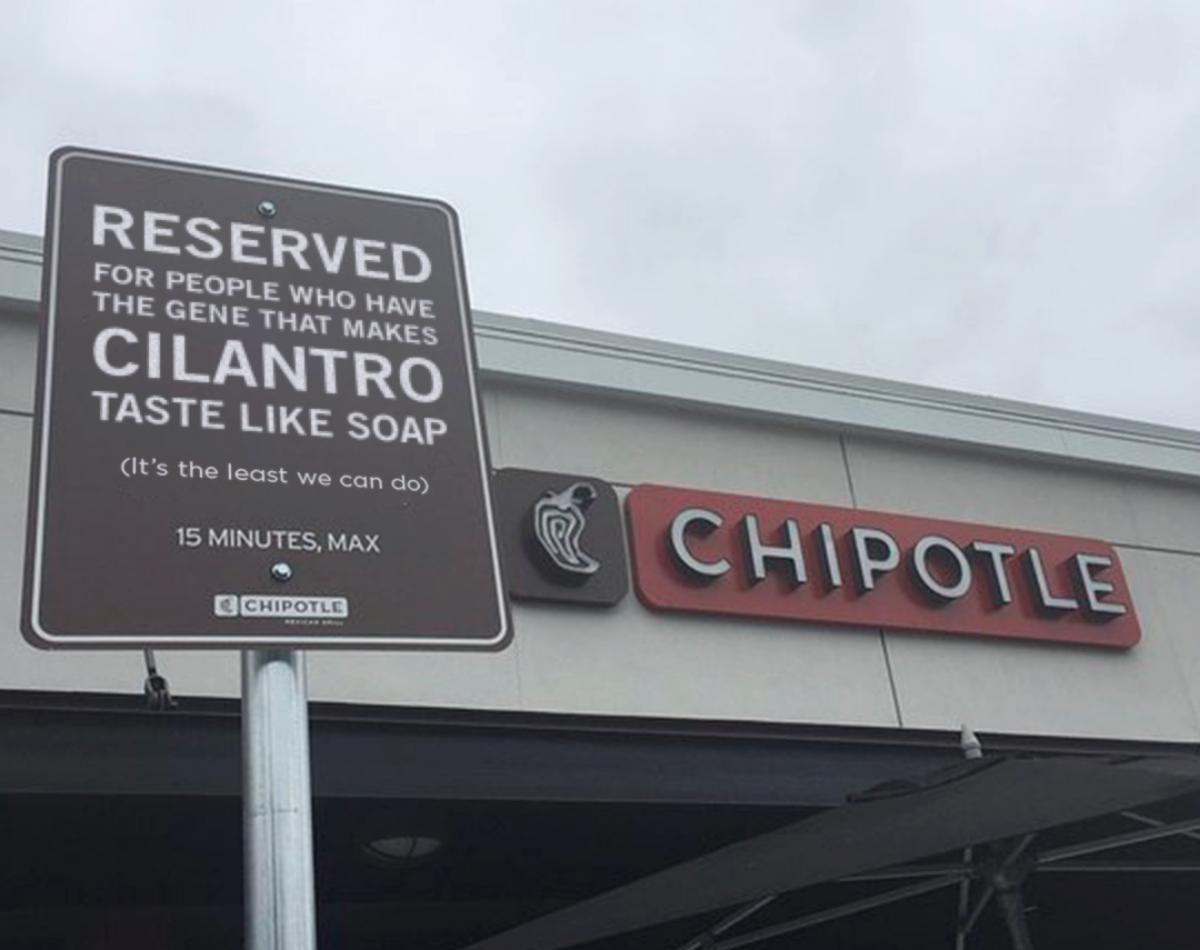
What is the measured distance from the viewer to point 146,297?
9.41 ft

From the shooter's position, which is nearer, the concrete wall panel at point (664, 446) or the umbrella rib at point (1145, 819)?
the umbrella rib at point (1145, 819)

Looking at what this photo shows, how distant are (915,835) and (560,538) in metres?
2.64

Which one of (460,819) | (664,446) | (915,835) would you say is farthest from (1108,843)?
(664,446)

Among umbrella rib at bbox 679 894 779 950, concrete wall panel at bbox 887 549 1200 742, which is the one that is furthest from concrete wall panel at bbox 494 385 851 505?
umbrella rib at bbox 679 894 779 950

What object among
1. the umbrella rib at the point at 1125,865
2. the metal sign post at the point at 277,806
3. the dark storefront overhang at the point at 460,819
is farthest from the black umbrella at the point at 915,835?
the metal sign post at the point at 277,806

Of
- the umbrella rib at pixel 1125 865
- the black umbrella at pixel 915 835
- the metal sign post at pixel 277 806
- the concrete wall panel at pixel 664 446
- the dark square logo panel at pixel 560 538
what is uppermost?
the concrete wall panel at pixel 664 446

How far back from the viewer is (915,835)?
3.93 metres

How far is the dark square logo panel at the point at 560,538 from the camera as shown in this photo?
246 inches

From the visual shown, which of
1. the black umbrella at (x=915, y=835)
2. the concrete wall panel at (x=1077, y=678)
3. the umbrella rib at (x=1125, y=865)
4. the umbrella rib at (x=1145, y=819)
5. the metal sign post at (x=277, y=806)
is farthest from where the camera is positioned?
the concrete wall panel at (x=1077, y=678)

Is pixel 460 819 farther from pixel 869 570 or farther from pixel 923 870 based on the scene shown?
pixel 869 570

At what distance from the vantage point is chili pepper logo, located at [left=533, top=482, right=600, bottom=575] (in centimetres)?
629

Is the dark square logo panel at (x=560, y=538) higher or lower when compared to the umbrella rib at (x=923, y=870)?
higher

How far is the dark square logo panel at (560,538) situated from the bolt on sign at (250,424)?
3099mm

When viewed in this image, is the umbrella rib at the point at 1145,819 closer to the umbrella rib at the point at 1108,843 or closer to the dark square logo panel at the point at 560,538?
the umbrella rib at the point at 1108,843
